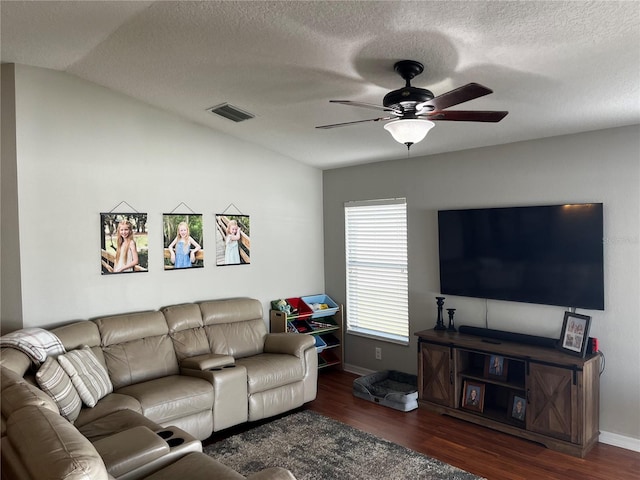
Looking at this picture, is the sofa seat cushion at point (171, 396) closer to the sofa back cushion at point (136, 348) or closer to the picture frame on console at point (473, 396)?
the sofa back cushion at point (136, 348)

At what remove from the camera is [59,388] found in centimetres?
285

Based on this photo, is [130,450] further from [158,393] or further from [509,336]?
[509,336]

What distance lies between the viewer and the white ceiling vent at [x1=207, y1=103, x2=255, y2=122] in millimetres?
4023

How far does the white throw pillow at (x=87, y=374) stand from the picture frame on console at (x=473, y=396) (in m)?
2.96

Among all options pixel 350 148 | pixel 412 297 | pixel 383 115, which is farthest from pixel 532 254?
pixel 350 148

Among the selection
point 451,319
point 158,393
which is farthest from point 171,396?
point 451,319

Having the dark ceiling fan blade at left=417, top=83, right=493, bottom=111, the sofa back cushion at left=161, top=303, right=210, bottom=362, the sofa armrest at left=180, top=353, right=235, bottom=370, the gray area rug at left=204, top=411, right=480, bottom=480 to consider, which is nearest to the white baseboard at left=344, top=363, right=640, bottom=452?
the gray area rug at left=204, top=411, right=480, bottom=480

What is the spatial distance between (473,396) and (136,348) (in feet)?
9.73

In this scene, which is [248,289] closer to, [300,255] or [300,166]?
[300,255]

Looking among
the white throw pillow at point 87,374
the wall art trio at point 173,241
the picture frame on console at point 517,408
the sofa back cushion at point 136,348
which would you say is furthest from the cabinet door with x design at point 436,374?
the white throw pillow at point 87,374

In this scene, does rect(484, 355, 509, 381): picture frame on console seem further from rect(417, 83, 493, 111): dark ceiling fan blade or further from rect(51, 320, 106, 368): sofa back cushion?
rect(51, 320, 106, 368): sofa back cushion

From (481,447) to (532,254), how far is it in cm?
163

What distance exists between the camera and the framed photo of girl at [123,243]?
3980 mm

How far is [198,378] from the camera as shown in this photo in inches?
149
